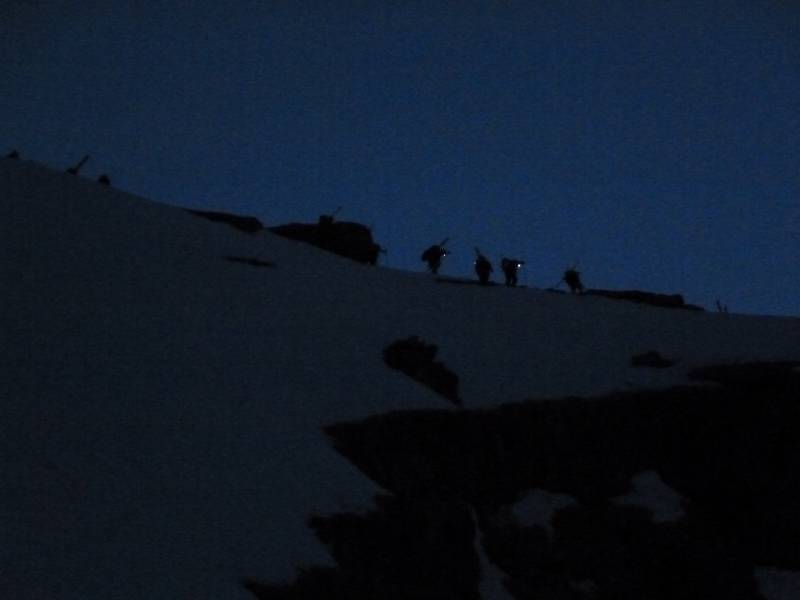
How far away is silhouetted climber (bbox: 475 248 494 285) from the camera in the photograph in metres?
32.7

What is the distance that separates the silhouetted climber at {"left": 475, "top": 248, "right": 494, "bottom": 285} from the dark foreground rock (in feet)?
38.3

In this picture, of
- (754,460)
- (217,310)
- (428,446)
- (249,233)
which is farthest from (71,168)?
(754,460)

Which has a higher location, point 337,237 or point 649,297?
point 337,237

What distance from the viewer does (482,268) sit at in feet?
108

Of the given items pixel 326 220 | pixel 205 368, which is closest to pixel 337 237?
pixel 326 220

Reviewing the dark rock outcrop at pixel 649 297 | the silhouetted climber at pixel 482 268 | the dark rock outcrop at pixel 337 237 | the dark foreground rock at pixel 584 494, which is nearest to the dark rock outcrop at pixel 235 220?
the dark rock outcrop at pixel 337 237

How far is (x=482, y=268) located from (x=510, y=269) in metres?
2.56

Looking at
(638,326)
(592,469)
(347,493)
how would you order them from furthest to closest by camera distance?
(638,326) < (592,469) < (347,493)

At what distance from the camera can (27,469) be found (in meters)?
10.7

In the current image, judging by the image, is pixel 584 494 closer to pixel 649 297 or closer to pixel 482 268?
pixel 482 268

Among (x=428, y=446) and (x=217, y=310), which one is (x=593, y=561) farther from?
(x=217, y=310)

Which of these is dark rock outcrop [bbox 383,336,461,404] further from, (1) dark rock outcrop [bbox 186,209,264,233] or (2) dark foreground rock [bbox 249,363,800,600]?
(1) dark rock outcrop [bbox 186,209,264,233]

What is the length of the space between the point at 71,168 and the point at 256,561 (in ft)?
87.7

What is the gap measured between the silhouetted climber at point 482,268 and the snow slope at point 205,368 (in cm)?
202
